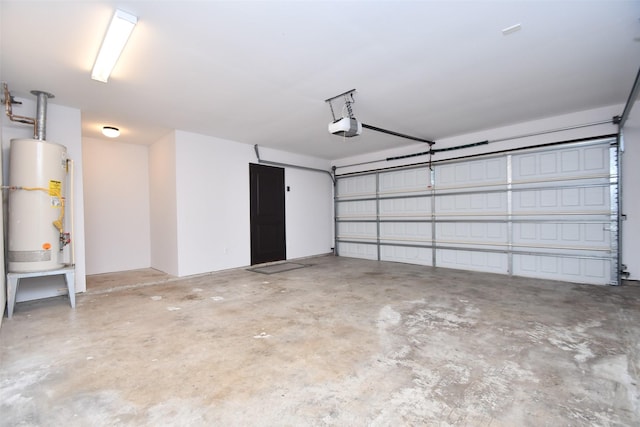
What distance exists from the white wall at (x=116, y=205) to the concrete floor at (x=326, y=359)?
1996mm

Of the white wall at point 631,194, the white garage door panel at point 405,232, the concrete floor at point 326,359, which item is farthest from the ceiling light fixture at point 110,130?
the white wall at point 631,194

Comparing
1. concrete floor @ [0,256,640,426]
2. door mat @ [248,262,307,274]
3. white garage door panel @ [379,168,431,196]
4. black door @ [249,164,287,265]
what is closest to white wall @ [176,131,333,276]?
black door @ [249,164,287,265]

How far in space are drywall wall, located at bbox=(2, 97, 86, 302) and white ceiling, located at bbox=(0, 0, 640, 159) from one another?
203mm

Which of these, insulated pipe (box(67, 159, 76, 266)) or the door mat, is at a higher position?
insulated pipe (box(67, 159, 76, 266))

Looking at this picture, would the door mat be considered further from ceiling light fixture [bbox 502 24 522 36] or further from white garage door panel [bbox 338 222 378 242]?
ceiling light fixture [bbox 502 24 522 36]

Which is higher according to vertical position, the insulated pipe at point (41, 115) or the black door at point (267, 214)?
the insulated pipe at point (41, 115)

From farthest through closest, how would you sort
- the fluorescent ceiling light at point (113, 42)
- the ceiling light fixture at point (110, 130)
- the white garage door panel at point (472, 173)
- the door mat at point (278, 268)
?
1. the door mat at point (278, 268)
2. the white garage door panel at point (472, 173)
3. the ceiling light fixture at point (110, 130)
4. the fluorescent ceiling light at point (113, 42)

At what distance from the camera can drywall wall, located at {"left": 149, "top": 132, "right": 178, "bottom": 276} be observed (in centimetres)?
540

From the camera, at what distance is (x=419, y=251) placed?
6.68 meters

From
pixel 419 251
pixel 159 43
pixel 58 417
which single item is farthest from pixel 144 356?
pixel 419 251

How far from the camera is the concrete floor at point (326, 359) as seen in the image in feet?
5.61

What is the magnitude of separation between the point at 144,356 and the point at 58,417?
28.3 inches

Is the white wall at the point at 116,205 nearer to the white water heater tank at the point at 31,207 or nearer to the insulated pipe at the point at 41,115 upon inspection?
the insulated pipe at the point at 41,115

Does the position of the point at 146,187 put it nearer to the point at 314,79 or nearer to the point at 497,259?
the point at 314,79
